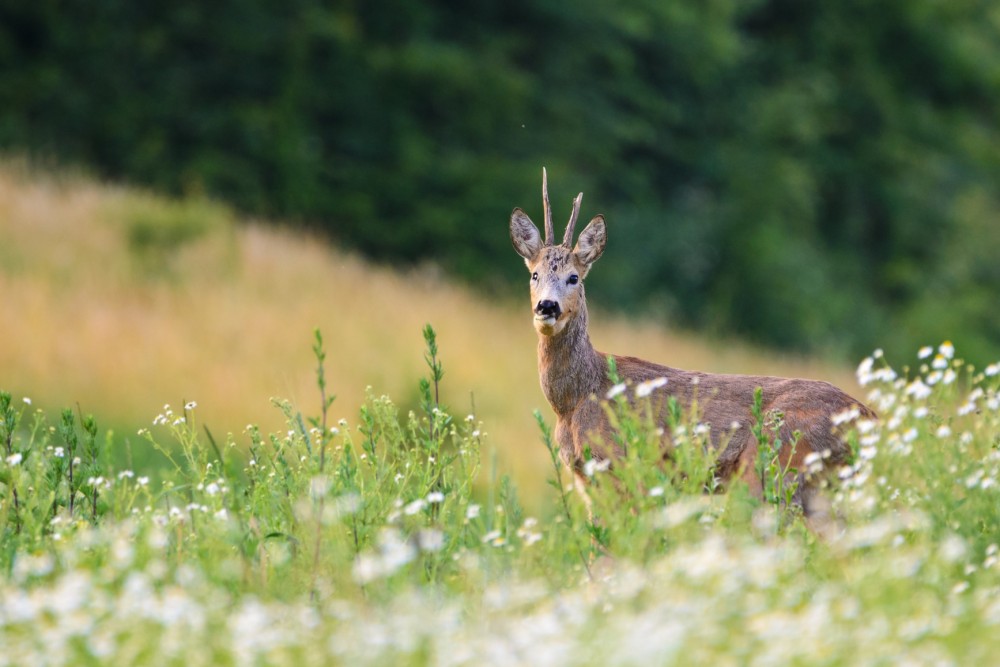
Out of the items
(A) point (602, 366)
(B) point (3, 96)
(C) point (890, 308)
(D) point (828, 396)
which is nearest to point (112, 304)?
(B) point (3, 96)

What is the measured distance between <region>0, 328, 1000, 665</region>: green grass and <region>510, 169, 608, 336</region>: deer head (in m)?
0.98

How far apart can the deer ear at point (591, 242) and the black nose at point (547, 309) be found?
346 mm

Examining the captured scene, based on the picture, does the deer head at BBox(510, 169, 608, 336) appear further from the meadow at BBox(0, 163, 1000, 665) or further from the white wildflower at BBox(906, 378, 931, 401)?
the white wildflower at BBox(906, 378, 931, 401)

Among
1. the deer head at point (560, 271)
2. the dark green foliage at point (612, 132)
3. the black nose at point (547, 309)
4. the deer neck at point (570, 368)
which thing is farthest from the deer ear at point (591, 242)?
the dark green foliage at point (612, 132)

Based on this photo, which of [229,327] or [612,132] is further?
[612,132]

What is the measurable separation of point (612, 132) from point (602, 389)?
16343 mm

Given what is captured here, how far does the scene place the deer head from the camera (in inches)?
261

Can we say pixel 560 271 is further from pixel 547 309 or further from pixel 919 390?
pixel 919 390

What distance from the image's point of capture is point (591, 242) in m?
6.93

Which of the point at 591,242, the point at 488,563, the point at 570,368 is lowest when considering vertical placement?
the point at 488,563

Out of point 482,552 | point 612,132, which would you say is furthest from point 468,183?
point 482,552

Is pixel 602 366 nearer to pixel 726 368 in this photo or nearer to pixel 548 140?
pixel 726 368

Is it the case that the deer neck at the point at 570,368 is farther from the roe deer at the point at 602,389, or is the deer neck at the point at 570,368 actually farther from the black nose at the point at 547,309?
the black nose at the point at 547,309

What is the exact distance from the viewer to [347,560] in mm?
4516
